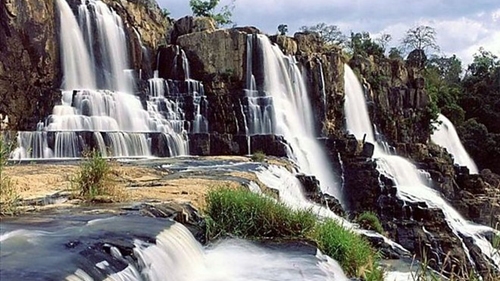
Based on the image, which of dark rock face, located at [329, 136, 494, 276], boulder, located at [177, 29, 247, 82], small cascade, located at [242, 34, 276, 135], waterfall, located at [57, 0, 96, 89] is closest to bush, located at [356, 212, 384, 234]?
dark rock face, located at [329, 136, 494, 276]

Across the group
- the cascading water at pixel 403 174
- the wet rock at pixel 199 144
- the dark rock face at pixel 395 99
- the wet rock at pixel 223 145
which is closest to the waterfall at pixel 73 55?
the wet rock at pixel 199 144

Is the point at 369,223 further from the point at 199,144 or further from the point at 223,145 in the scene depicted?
the point at 199,144

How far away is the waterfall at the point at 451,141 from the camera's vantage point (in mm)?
41188

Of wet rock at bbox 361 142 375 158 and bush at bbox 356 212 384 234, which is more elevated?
wet rock at bbox 361 142 375 158

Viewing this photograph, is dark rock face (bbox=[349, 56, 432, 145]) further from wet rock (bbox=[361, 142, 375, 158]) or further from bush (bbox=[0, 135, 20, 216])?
bush (bbox=[0, 135, 20, 216])

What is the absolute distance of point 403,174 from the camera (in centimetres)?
2723

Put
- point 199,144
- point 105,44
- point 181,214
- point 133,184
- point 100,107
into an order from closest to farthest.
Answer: point 181,214
point 133,184
point 199,144
point 100,107
point 105,44

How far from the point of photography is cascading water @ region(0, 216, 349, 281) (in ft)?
14.8

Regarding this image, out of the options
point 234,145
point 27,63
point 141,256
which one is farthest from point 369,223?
point 27,63

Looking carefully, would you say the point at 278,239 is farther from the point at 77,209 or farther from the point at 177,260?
the point at 77,209

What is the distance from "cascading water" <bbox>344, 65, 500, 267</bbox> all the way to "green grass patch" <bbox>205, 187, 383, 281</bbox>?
6053 mm

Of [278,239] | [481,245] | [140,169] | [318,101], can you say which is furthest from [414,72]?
[278,239]

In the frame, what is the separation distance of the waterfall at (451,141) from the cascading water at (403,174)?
947cm

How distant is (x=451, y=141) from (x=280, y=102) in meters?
20.2
